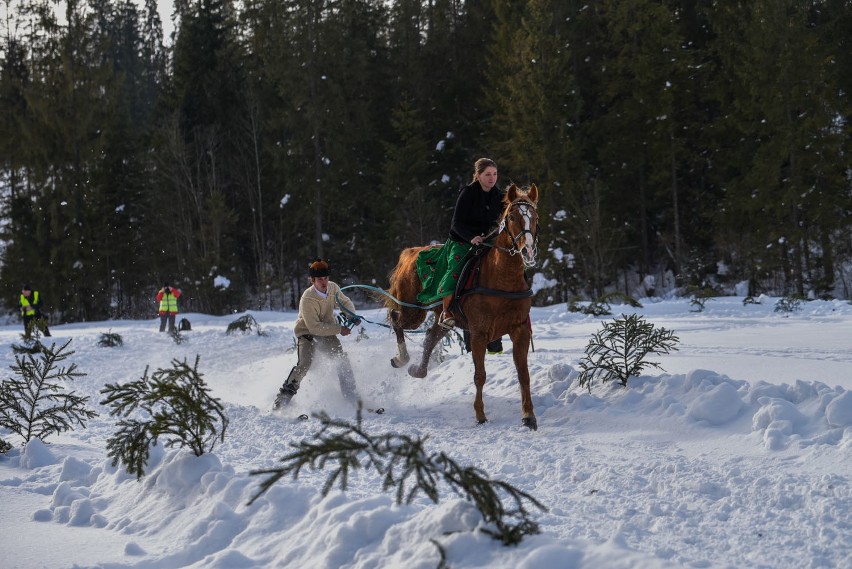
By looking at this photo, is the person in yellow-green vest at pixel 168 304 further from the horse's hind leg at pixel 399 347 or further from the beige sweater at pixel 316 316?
the beige sweater at pixel 316 316

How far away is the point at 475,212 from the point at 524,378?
2081 millimetres

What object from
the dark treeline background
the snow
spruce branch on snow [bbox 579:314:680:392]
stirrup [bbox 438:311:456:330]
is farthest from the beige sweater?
the dark treeline background

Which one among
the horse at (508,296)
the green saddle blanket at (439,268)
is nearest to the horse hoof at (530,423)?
the horse at (508,296)

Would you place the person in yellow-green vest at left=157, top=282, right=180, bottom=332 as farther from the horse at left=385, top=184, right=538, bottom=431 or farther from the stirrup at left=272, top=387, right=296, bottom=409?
the horse at left=385, top=184, right=538, bottom=431

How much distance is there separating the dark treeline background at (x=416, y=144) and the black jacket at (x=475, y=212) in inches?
717

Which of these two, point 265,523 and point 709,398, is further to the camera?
point 709,398

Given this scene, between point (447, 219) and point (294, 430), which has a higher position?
point (447, 219)

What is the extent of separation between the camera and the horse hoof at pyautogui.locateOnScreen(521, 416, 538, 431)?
6.51 m

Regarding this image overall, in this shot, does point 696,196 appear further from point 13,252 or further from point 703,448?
point 13,252

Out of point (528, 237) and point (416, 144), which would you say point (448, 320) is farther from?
point (416, 144)

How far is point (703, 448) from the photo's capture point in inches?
207

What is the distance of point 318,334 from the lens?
8508 millimetres

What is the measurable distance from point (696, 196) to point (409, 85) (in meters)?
15.4

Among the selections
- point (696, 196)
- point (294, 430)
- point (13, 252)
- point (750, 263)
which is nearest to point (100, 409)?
point (294, 430)
